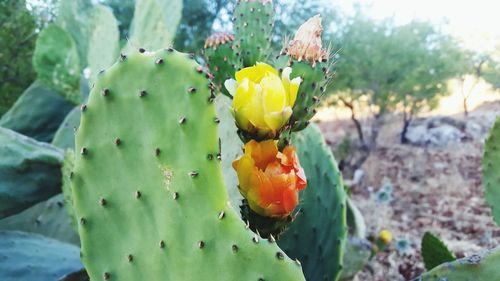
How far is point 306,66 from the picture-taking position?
95cm

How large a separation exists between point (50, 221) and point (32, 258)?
409 millimetres

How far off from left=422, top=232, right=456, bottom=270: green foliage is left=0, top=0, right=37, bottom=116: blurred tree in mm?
2425

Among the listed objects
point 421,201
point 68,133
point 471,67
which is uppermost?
point 68,133

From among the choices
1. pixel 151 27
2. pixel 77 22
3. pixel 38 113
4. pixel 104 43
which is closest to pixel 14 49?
pixel 77 22

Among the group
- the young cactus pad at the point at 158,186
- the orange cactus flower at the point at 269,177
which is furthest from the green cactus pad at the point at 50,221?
the orange cactus flower at the point at 269,177

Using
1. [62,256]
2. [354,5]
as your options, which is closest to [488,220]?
[62,256]

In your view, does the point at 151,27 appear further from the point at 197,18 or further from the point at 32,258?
the point at 197,18

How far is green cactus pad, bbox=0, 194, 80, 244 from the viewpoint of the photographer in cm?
174

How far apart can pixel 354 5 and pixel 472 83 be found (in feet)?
18.1

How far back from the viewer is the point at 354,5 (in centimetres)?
1333

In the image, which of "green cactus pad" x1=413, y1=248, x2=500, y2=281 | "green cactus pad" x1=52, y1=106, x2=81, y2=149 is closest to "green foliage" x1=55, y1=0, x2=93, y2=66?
"green cactus pad" x1=52, y1=106, x2=81, y2=149

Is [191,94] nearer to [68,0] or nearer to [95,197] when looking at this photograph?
[95,197]

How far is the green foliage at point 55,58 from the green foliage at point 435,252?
66.1 inches

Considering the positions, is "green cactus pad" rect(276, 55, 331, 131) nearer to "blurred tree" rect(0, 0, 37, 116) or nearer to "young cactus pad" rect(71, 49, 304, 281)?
"young cactus pad" rect(71, 49, 304, 281)
